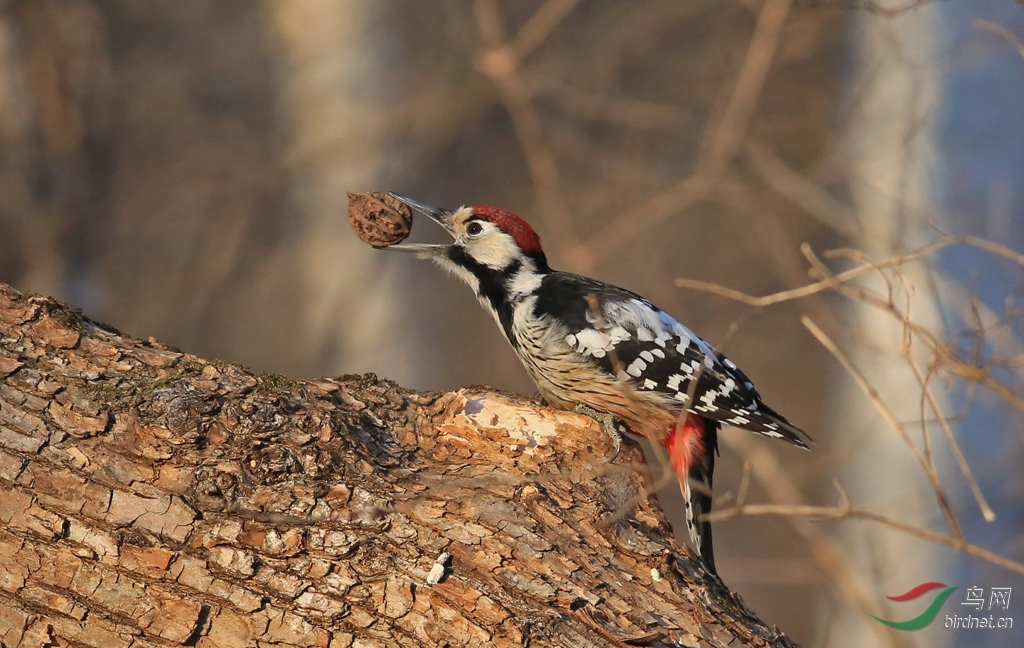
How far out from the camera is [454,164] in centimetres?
770

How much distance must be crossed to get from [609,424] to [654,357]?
58cm

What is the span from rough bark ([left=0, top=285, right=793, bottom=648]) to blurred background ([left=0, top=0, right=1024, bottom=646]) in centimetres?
244

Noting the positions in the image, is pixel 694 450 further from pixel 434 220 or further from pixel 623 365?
pixel 434 220

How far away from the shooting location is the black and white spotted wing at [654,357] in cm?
323

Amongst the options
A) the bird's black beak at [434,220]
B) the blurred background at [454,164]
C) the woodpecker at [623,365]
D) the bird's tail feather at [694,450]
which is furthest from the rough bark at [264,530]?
the blurred background at [454,164]

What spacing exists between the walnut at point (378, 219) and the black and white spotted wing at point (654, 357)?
57 centimetres

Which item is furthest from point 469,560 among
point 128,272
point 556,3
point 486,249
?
point 128,272

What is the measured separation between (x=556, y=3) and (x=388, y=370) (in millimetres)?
2465

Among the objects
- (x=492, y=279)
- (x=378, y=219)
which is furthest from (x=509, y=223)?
(x=378, y=219)

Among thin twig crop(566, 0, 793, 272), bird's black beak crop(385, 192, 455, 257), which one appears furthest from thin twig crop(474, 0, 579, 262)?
bird's black beak crop(385, 192, 455, 257)

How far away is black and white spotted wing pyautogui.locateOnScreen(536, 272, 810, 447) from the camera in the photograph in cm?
323

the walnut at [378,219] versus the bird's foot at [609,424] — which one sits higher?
the walnut at [378,219]

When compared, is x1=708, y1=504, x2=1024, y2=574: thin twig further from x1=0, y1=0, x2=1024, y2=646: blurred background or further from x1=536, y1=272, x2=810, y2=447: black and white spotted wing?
x1=0, y1=0, x2=1024, y2=646: blurred background

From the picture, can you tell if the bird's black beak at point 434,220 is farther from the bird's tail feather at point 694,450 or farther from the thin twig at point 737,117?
the bird's tail feather at point 694,450
